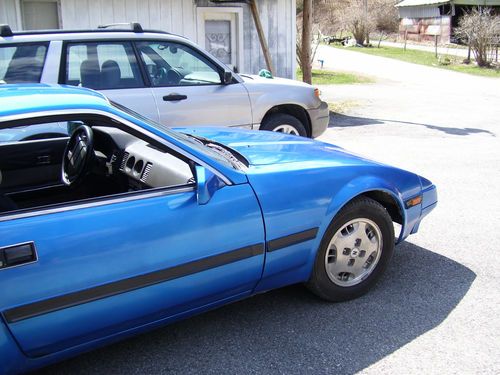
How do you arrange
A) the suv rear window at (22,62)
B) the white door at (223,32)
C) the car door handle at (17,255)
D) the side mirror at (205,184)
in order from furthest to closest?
the white door at (223,32) < the suv rear window at (22,62) < the side mirror at (205,184) < the car door handle at (17,255)

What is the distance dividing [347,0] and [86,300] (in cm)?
5040

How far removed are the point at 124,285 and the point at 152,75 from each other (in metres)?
3.96

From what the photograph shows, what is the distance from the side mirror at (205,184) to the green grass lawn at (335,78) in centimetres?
1652

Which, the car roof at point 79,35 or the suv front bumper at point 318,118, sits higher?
the car roof at point 79,35

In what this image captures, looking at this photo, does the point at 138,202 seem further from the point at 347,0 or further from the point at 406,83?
the point at 347,0

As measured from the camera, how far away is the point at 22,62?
5562mm

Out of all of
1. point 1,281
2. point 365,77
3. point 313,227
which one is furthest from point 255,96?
→ point 365,77

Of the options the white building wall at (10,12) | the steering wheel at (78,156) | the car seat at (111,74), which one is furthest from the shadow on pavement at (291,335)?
the white building wall at (10,12)

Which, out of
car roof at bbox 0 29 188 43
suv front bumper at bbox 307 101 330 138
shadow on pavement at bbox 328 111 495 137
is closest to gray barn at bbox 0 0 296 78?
shadow on pavement at bbox 328 111 495 137

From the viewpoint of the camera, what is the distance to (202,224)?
290cm

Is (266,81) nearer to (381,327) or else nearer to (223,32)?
(381,327)

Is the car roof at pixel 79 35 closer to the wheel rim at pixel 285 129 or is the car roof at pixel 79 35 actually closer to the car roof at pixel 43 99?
the wheel rim at pixel 285 129

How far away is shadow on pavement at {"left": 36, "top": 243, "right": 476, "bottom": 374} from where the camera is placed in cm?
307

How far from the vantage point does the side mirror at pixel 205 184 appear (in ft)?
9.52
